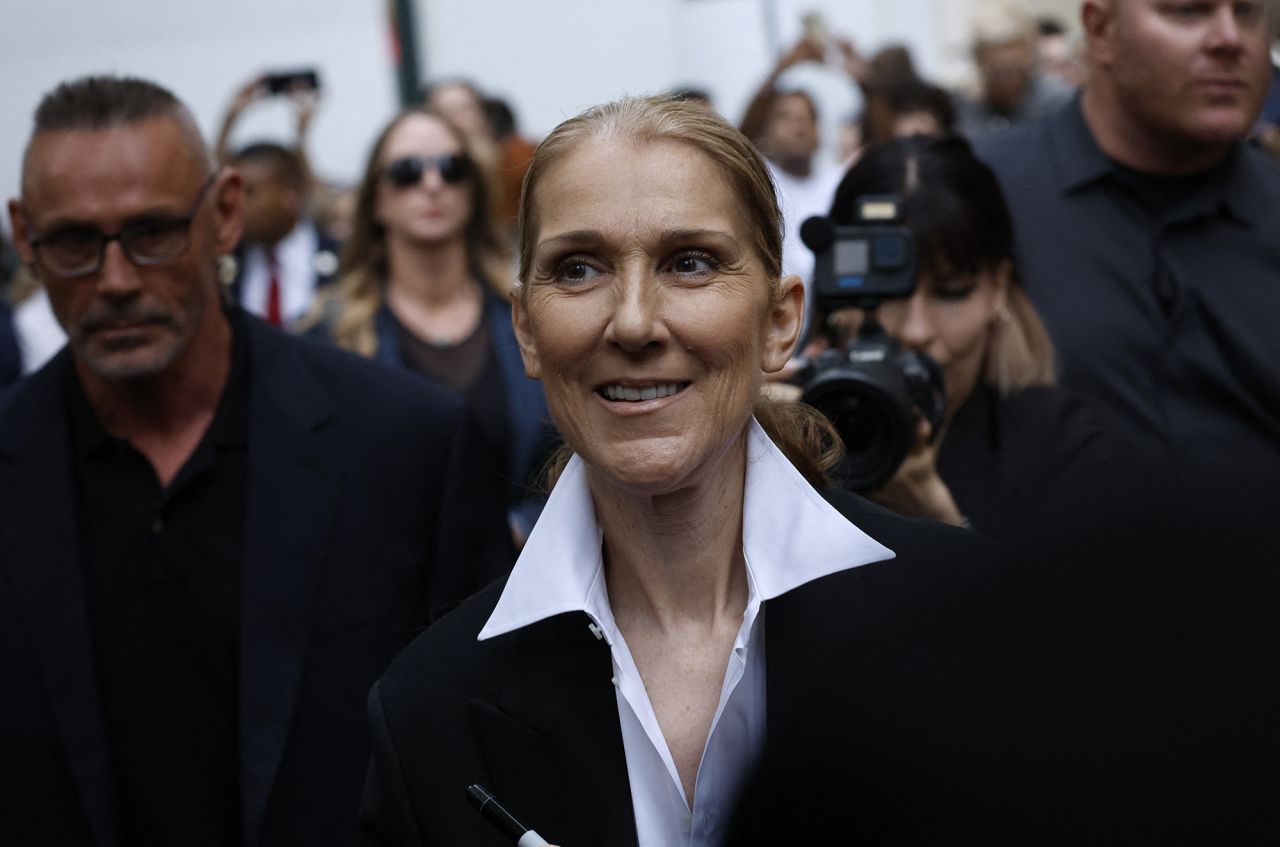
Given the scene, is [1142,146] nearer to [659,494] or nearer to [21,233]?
[659,494]

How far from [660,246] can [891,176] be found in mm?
1757

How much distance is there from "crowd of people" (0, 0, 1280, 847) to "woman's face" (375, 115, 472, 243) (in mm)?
14

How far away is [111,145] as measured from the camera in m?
3.63

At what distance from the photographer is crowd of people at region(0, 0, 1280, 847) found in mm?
1023

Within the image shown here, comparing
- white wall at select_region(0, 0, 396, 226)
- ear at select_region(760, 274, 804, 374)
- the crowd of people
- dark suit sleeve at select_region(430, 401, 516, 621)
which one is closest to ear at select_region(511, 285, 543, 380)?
the crowd of people

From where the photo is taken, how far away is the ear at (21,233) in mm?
3699

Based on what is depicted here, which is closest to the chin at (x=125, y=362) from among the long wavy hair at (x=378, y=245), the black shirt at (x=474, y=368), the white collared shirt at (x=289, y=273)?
the black shirt at (x=474, y=368)

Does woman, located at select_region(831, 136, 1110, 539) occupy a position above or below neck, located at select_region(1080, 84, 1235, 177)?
below

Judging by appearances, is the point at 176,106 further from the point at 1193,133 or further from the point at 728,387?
the point at 1193,133

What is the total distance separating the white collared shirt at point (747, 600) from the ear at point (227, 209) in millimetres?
1558

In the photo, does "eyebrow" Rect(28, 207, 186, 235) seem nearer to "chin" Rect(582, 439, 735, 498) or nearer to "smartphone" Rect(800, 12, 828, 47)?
"chin" Rect(582, 439, 735, 498)

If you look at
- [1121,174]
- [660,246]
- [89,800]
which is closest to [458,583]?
[89,800]

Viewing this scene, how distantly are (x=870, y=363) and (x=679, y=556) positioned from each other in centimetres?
100

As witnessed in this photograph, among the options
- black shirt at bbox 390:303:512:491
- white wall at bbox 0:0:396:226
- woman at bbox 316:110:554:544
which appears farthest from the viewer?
white wall at bbox 0:0:396:226
